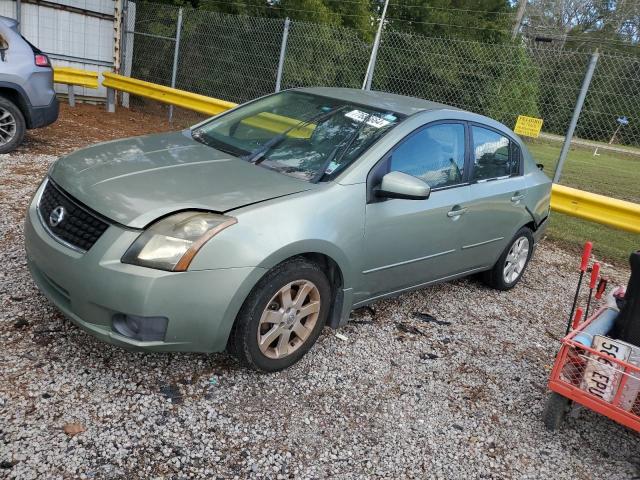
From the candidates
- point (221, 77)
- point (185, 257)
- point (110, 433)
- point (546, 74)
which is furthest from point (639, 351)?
point (221, 77)

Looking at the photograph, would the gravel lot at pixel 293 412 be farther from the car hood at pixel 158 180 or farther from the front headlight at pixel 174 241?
the car hood at pixel 158 180

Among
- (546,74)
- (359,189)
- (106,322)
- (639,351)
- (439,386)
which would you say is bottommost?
(439,386)

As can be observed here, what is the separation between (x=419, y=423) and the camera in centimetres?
300

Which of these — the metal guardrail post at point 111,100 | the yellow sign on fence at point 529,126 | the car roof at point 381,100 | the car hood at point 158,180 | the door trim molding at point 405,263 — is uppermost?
the car roof at point 381,100

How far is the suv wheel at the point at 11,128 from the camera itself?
6.65 meters

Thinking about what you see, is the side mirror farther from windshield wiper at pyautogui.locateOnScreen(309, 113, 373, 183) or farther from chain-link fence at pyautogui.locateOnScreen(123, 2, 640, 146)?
chain-link fence at pyautogui.locateOnScreen(123, 2, 640, 146)

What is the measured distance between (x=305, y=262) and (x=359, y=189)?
0.59 meters

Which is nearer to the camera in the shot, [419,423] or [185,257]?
[185,257]

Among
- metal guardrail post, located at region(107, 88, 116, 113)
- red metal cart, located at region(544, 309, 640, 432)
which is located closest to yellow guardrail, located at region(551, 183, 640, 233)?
red metal cart, located at region(544, 309, 640, 432)

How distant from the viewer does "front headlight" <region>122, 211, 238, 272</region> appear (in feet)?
8.46

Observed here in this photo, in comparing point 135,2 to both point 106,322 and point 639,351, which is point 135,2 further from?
point 639,351

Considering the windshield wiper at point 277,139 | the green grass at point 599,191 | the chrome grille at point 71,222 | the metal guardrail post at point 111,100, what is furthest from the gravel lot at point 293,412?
the metal guardrail post at point 111,100

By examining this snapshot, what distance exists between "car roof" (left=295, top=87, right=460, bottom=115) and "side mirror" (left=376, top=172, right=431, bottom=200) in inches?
28.9

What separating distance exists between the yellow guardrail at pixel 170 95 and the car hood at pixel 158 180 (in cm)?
557
